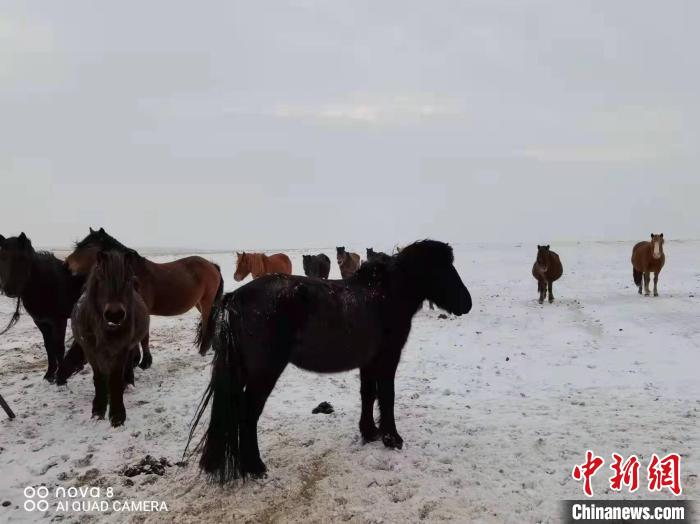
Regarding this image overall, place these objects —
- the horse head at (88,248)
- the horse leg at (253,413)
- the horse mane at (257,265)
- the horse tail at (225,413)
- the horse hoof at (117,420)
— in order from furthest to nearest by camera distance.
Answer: the horse mane at (257,265) < the horse head at (88,248) < the horse hoof at (117,420) < the horse leg at (253,413) < the horse tail at (225,413)

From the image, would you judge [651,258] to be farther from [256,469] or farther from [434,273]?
[256,469]

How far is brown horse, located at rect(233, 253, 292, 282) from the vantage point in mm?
18750

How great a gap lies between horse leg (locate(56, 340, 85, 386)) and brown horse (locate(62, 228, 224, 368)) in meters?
0.04

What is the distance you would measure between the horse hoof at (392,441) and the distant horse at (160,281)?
2192 millimetres

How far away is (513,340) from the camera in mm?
10461

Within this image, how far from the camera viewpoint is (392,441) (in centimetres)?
478

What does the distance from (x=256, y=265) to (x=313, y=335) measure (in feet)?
49.5

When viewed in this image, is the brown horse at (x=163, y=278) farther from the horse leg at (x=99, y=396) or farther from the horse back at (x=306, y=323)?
the horse back at (x=306, y=323)

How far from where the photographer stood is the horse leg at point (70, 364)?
21.9ft

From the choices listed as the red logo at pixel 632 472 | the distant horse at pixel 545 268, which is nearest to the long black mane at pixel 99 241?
the red logo at pixel 632 472

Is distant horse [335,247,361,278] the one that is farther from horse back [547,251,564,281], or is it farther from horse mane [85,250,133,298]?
horse mane [85,250,133,298]

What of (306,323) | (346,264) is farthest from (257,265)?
(306,323)

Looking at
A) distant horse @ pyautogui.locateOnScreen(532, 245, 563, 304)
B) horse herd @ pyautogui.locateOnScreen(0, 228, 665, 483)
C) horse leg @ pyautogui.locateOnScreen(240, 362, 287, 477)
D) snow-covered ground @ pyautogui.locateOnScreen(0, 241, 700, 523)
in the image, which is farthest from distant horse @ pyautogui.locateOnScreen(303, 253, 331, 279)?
horse leg @ pyautogui.locateOnScreen(240, 362, 287, 477)

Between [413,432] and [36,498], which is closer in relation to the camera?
[36,498]
